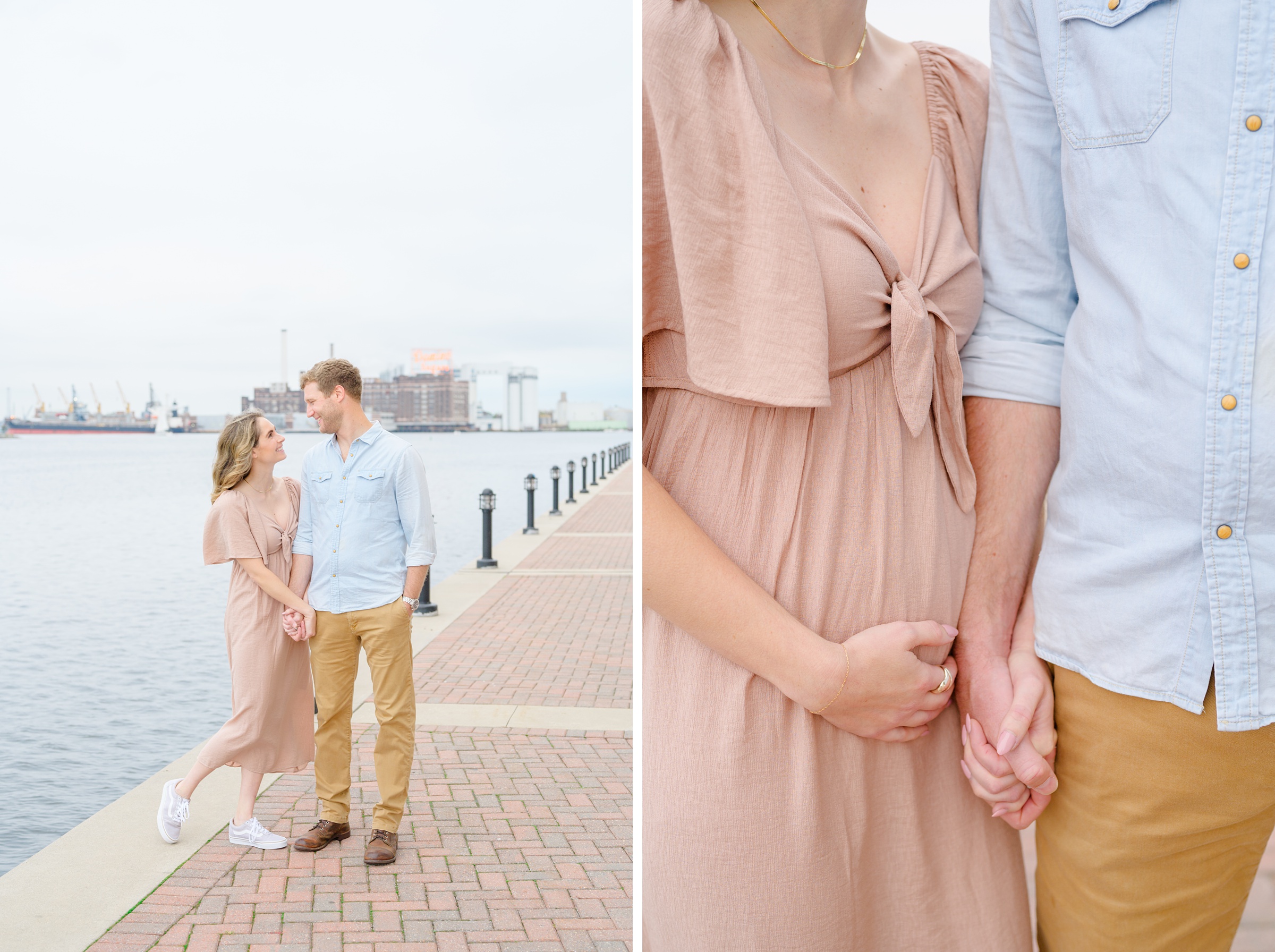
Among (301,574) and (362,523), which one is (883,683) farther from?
(301,574)

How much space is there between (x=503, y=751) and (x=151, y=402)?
16.6m

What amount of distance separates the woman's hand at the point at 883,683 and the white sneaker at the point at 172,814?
3599 millimetres

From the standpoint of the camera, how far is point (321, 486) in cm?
344

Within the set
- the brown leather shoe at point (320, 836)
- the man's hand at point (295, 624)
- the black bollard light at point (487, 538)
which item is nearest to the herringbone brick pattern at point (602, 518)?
the black bollard light at point (487, 538)

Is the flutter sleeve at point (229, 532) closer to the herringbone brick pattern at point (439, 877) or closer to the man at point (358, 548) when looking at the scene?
the man at point (358, 548)

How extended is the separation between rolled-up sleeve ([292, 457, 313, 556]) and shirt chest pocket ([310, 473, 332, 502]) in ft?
0.04

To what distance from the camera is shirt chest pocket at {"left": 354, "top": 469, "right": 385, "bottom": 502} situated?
3.41 meters

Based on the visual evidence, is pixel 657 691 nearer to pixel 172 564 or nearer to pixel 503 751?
pixel 503 751

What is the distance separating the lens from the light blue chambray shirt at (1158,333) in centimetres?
75

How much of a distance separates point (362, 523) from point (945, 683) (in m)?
2.86

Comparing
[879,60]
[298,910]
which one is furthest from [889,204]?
[298,910]

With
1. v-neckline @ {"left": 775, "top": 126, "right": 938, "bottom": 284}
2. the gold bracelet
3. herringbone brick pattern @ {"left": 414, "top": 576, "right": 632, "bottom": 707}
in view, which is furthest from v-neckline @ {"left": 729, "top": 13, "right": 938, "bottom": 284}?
herringbone brick pattern @ {"left": 414, "top": 576, "right": 632, "bottom": 707}

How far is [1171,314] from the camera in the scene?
780 millimetres

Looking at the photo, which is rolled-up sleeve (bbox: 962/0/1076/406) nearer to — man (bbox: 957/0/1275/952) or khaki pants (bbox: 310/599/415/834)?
man (bbox: 957/0/1275/952)
